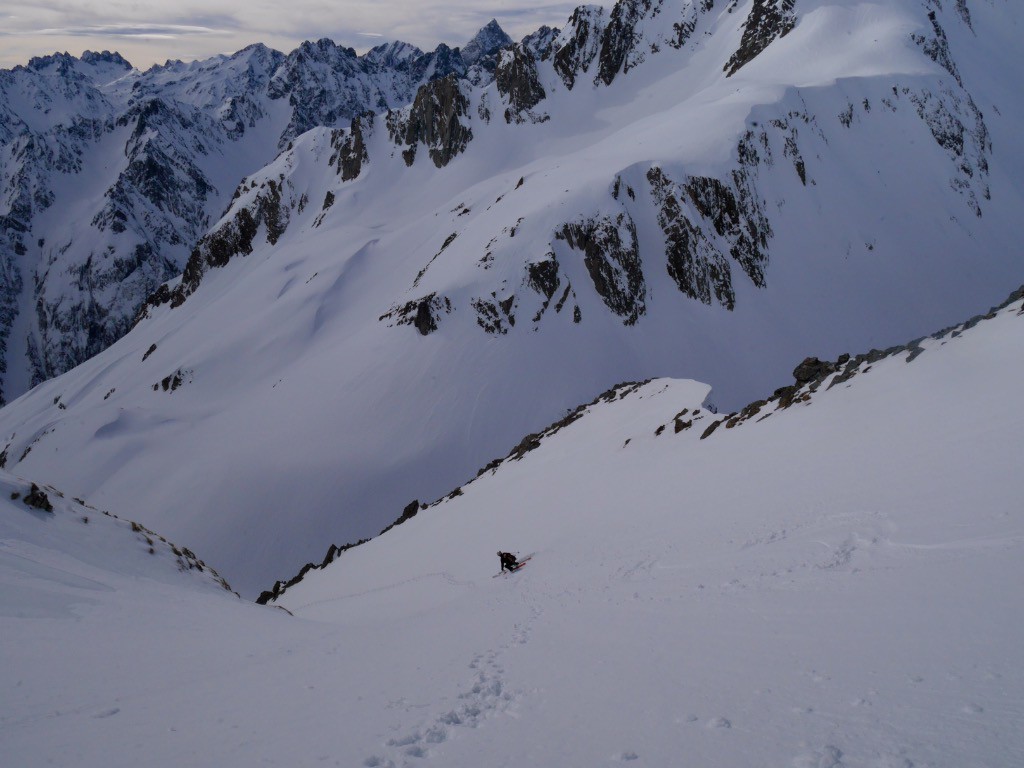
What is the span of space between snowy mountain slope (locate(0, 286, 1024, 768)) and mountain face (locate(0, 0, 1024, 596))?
31.5 meters

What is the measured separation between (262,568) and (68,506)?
24369 mm

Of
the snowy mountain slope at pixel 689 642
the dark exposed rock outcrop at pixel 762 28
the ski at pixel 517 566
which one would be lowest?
the ski at pixel 517 566

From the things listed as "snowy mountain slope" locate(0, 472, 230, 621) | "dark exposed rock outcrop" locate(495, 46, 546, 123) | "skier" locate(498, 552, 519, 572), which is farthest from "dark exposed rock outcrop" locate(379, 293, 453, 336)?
"dark exposed rock outcrop" locate(495, 46, 546, 123)

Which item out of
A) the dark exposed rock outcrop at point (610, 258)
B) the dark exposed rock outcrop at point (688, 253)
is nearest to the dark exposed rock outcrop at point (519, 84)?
the dark exposed rock outcrop at point (688, 253)

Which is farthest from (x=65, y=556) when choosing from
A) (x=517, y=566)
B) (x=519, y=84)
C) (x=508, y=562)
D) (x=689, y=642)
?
(x=519, y=84)

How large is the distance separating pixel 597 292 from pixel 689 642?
4990cm

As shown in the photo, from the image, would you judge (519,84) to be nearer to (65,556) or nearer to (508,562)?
(508,562)

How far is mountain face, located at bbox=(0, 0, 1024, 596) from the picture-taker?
45469 mm

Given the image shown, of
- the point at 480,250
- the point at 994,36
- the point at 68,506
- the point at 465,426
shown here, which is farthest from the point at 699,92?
the point at 68,506

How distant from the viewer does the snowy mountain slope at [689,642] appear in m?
4.82

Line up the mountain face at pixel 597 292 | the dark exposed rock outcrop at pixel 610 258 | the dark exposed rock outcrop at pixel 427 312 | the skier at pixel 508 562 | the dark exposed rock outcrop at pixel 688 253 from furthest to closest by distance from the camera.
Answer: the dark exposed rock outcrop at pixel 688 253, the dark exposed rock outcrop at pixel 610 258, the dark exposed rock outcrop at pixel 427 312, the mountain face at pixel 597 292, the skier at pixel 508 562

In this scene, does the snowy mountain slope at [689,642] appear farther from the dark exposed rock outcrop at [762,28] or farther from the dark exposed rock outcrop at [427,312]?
the dark exposed rock outcrop at [762,28]

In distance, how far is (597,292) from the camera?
180 feet

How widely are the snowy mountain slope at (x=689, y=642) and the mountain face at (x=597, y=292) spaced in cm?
3150
